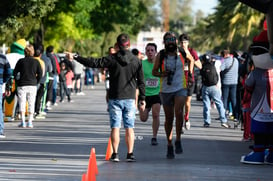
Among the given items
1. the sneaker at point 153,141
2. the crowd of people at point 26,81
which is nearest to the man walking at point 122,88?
the sneaker at point 153,141

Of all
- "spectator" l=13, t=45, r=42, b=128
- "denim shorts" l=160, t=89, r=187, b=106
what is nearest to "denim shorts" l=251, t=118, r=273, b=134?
"denim shorts" l=160, t=89, r=187, b=106

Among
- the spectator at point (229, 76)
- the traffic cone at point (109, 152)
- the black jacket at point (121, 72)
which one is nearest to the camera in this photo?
the black jacket at point (121, 72)

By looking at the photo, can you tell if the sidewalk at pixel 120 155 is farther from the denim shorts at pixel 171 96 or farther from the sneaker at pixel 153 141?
the denim shorts at pixel 171 96

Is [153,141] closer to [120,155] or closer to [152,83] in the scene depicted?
[152,83]

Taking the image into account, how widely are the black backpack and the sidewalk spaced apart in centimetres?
112

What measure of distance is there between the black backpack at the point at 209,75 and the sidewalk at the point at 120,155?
3.67ft

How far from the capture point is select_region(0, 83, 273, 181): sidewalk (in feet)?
38.9

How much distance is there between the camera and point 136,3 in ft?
196

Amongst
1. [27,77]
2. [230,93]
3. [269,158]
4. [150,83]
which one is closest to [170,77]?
[269,158]

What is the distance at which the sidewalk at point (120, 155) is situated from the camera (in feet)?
38.9

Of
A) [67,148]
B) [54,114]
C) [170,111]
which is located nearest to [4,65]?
[67,148]

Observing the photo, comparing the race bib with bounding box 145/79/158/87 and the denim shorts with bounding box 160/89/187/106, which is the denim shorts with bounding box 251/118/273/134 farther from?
the race bib with bounding box 145/79/158/87

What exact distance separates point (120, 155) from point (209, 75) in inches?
298

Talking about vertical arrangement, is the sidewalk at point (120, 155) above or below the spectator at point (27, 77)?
below
